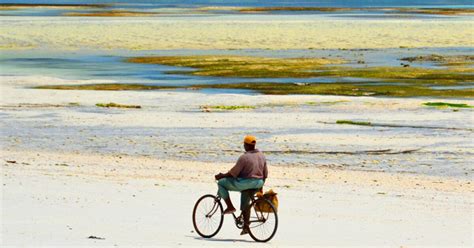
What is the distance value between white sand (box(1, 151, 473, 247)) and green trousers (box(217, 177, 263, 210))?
0.68m

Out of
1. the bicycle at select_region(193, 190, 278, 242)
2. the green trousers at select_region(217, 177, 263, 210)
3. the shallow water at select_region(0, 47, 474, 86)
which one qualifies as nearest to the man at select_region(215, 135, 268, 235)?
the green trousers at select_region(217, 177, 263, 210)

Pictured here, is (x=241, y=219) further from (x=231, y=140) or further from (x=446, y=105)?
(x=446, y=105)

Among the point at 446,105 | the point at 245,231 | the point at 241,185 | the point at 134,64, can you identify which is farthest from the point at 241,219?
the point at 134,64

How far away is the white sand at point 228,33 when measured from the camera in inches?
2650

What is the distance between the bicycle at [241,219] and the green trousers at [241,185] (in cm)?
8

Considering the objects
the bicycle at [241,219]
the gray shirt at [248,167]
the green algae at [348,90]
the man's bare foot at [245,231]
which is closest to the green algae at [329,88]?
the green algae at [348,90]

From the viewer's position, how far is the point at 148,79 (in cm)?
4597

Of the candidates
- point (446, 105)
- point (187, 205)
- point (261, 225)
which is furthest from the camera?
point (446, 105)

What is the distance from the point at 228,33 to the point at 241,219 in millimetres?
59594

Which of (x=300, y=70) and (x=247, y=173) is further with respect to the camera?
(x=300, y=70)

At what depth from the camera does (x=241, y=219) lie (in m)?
16.8

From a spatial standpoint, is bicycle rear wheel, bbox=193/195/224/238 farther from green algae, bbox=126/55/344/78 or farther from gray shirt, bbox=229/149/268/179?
green algae, bbox=126/55/344/78

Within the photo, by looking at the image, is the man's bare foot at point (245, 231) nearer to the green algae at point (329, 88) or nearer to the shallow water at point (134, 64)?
the green algae at point (329, 88)

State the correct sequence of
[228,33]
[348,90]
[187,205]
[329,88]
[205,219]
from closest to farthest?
[205,219], [187,205], [348,90], [329,88], [228,33]
